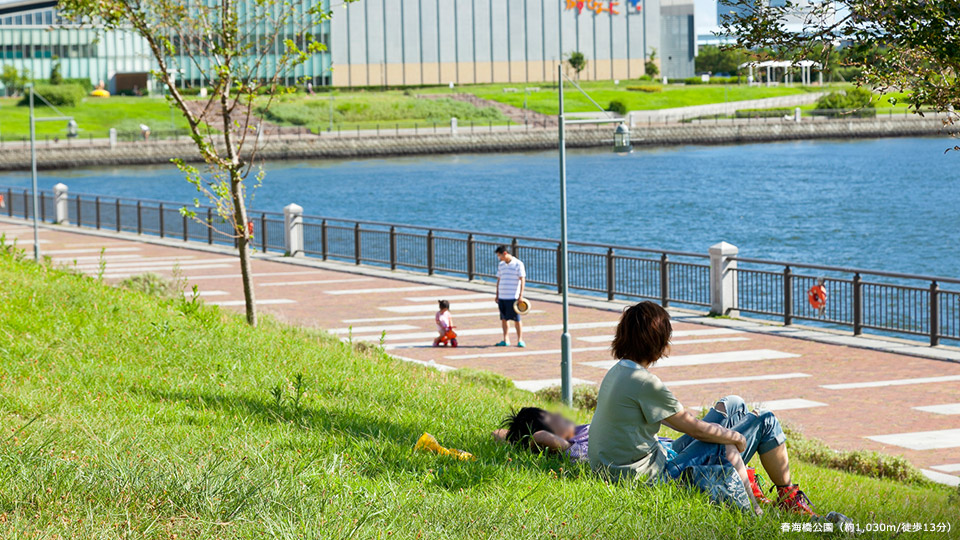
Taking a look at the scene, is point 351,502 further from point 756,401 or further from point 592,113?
point 592,113

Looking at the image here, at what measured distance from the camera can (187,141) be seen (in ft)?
319

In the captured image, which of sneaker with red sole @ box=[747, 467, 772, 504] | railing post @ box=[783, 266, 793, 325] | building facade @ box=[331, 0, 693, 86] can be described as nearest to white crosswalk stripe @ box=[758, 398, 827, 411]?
railing post @ box=[783, 266, 793, 325]

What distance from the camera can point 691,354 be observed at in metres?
15.6

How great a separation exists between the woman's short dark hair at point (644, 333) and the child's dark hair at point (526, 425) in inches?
56.1

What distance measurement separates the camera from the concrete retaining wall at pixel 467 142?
287 feet

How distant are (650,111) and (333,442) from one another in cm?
11347

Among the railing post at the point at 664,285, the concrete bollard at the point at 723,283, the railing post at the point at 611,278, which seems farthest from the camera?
the railing post at the point at 611,278

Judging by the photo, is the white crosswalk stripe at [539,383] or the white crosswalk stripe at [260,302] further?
the white crosswalk stripe at [260,302]

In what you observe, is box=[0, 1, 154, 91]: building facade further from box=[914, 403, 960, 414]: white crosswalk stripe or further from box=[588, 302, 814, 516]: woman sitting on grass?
box=[588, 302, 814, 516]: woman sitting on grass

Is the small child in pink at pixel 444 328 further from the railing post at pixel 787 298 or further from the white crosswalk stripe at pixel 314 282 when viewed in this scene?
the white crosswalk stripe at pixel 314 282

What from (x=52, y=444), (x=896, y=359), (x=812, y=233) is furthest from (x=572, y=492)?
(x=812, y=233)

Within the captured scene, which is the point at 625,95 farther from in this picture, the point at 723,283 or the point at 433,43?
the point at 723,283

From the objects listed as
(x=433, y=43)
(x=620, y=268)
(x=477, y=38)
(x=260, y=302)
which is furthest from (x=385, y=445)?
(x=477, y=38)

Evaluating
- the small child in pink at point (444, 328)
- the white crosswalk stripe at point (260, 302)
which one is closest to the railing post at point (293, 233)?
the white crosswalk stripe at point (260, 302)
